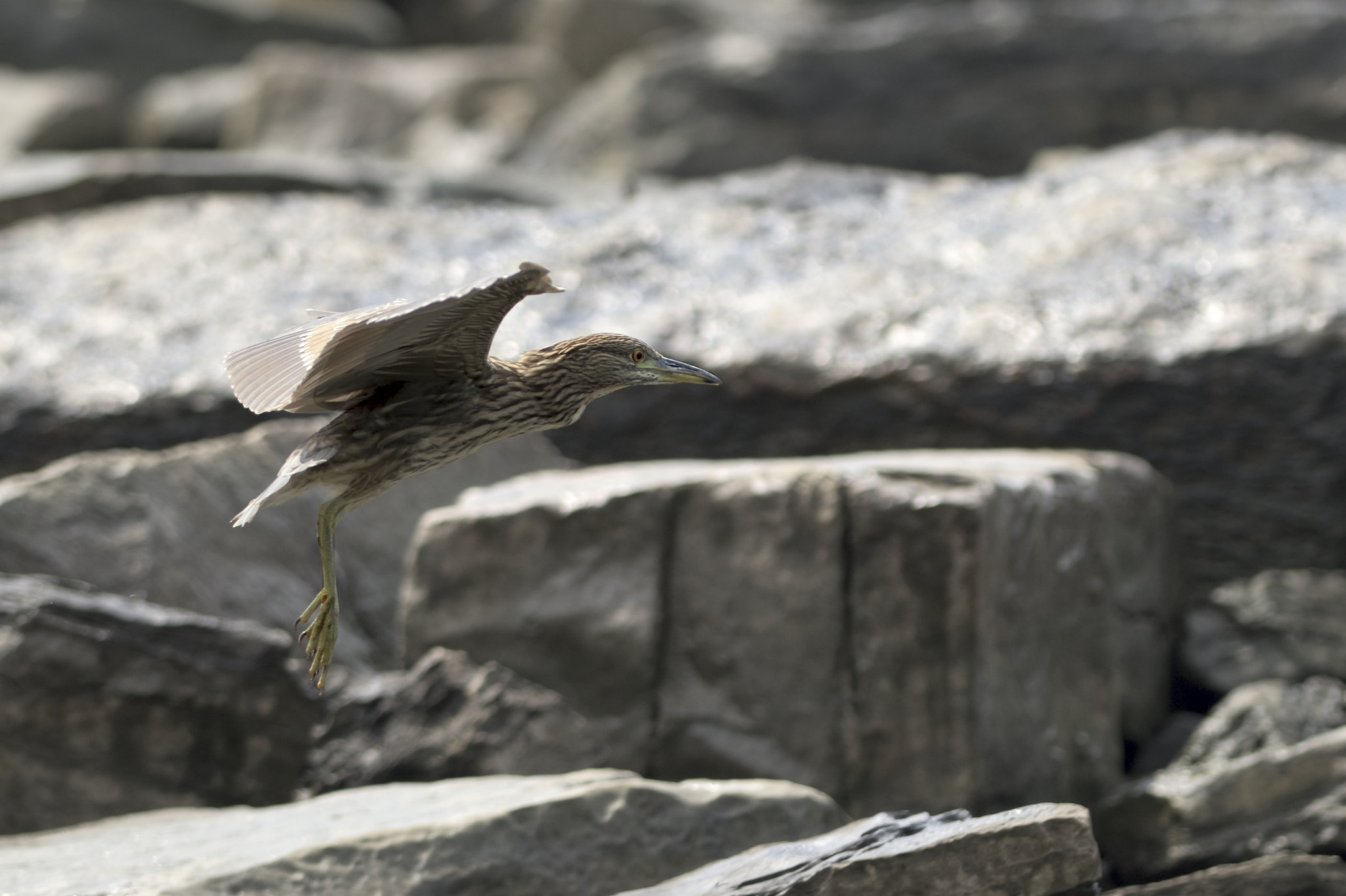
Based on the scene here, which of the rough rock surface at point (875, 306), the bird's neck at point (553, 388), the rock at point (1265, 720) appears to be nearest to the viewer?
the bird's neck at point (553, 388)

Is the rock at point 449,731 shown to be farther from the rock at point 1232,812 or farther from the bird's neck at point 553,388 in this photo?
the rock at point 1232,812

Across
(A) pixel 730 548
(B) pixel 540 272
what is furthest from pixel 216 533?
(B) pixel 540 272

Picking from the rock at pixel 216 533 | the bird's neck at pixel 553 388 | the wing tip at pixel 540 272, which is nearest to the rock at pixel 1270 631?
the rock at pixel 216 533

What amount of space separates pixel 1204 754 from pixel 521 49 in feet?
38.6

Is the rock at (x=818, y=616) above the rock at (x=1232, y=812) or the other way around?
above

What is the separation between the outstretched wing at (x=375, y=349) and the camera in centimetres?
308

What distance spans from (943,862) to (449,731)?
1.66 m

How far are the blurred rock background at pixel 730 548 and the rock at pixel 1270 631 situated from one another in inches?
0.7

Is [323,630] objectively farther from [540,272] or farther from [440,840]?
[540,272]

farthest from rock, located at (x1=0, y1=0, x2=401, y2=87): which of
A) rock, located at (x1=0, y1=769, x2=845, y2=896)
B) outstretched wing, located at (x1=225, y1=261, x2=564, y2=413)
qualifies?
outstretched wing, located at (x1=225, y1=261, x2=564, y2=413)

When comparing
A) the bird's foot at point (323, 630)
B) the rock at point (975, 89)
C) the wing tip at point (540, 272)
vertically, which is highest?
the rock at point (975, 89)

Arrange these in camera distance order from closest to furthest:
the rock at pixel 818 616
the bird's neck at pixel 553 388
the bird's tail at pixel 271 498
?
the bird's tail at pixel 271 498, the bird's neck at pixel 553 388, the rock at pixel 818 616

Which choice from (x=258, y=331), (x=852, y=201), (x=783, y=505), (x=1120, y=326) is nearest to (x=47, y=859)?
(x=783, y=505)

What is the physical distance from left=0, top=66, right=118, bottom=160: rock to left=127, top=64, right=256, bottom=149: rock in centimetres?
33
